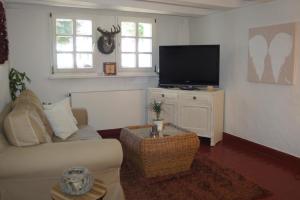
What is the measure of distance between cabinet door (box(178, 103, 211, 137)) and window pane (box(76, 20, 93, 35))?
76.0 inches

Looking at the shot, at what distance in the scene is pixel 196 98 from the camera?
4480mm

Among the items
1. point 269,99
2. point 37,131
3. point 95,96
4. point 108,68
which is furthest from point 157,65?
point 37,131

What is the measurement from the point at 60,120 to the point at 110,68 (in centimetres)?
194

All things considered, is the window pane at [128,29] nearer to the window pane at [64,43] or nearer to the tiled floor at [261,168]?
the window pane at [64,43]

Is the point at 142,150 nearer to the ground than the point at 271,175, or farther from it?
farther from it

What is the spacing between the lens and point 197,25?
5.33 m

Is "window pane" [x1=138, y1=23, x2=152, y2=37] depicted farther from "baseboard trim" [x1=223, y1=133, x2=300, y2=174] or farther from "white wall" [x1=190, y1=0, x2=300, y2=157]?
"baseboard trim" [x1=223, y1=133, x2=300, y2=174]

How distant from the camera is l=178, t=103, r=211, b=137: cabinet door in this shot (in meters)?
4.44

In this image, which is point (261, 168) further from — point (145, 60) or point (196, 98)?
point (145, 60)

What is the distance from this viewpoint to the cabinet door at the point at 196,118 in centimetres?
444

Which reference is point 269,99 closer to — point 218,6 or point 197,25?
point 218,6

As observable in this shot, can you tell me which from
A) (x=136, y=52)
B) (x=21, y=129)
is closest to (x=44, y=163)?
(x=21, y=129)

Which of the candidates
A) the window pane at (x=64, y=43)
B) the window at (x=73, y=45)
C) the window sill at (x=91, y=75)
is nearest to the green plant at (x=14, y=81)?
the window sill at (x=91, y=75)

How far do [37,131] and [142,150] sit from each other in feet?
3.73
